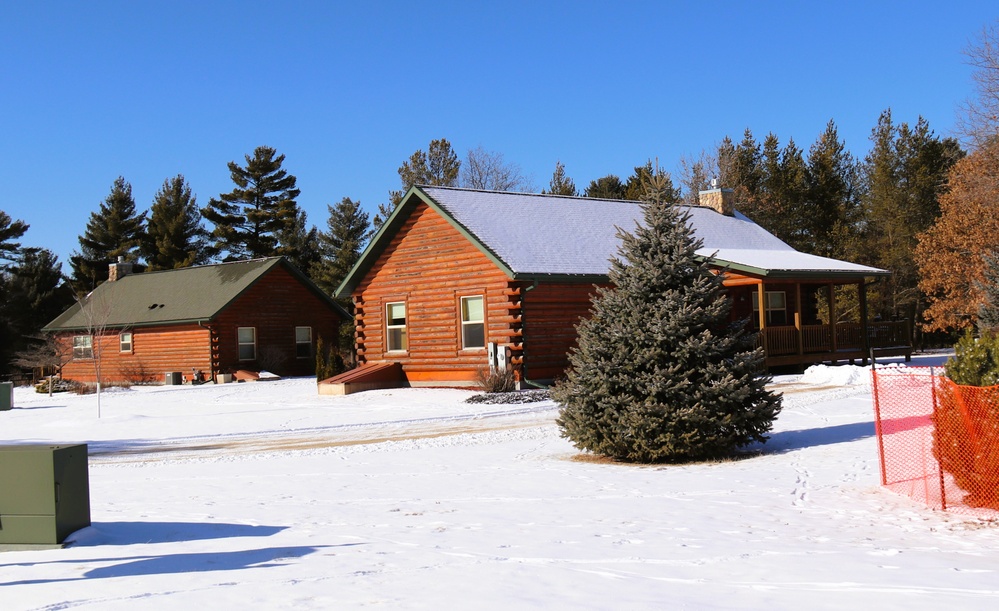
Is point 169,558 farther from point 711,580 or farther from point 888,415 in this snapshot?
point 888,415

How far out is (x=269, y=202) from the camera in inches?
2918

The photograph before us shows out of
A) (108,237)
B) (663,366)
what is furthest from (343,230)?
(663,366)

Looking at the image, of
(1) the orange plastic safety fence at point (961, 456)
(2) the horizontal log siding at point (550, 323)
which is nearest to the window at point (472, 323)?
(2) the horizontal log siding at point (550, 323)

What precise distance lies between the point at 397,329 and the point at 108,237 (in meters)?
51.1

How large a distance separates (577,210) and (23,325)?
142 feet

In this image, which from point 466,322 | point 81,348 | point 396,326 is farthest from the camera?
point 81,348

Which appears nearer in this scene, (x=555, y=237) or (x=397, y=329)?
(x=555, y=237)

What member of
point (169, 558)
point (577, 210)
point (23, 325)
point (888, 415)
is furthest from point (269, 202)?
point (169, 558)

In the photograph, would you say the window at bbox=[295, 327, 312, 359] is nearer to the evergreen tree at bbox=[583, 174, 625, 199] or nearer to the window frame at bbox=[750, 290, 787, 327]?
the window frame at bbox=[750, 290, 787, 327]

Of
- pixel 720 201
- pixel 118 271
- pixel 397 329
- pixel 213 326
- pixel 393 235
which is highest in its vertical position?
pixel 720 201

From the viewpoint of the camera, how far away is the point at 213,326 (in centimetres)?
4000

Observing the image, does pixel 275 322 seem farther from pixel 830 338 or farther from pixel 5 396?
pixel 830 338

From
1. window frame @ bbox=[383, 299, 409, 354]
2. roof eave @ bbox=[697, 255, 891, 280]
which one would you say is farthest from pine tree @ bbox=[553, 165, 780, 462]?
window frame @ bbox=[383, 299, 409, 354]

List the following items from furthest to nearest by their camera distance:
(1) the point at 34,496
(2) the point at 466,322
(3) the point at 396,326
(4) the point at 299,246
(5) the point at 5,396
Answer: (4) the point at 299,246, (3) the point at 396,326, (5) the point at 5,396, (2) the point at 466,322, (1) the point at 34,496
